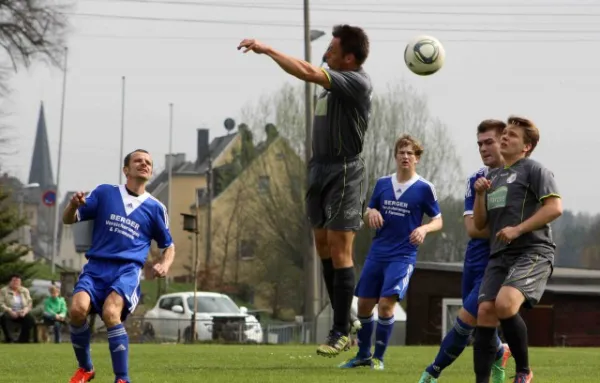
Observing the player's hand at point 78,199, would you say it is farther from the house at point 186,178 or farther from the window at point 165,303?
the house at point 186,178

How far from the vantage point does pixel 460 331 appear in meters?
9.57

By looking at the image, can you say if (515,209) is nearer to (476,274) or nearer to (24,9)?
(476,274)

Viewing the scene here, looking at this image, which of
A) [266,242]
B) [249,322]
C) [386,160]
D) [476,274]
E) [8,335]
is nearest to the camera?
[476,274]

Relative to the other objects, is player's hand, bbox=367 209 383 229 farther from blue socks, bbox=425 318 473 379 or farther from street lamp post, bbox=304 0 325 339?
street lamp post, bbox=304 0 325 339

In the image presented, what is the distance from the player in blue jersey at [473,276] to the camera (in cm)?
946

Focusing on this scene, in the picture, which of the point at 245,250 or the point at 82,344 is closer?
the point at 82,344

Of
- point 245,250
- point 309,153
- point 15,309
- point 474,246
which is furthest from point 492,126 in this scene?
point 245,250

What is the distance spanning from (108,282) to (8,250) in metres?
34.5

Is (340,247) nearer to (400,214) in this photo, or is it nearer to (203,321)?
(400,214)

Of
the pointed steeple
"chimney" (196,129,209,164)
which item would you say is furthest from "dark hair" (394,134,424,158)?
the pointed steeple

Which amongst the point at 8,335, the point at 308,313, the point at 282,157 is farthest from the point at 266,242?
the point at 8,335

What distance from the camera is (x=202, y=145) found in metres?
113

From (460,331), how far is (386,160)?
5765cm

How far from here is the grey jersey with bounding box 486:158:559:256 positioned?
28.3ft
